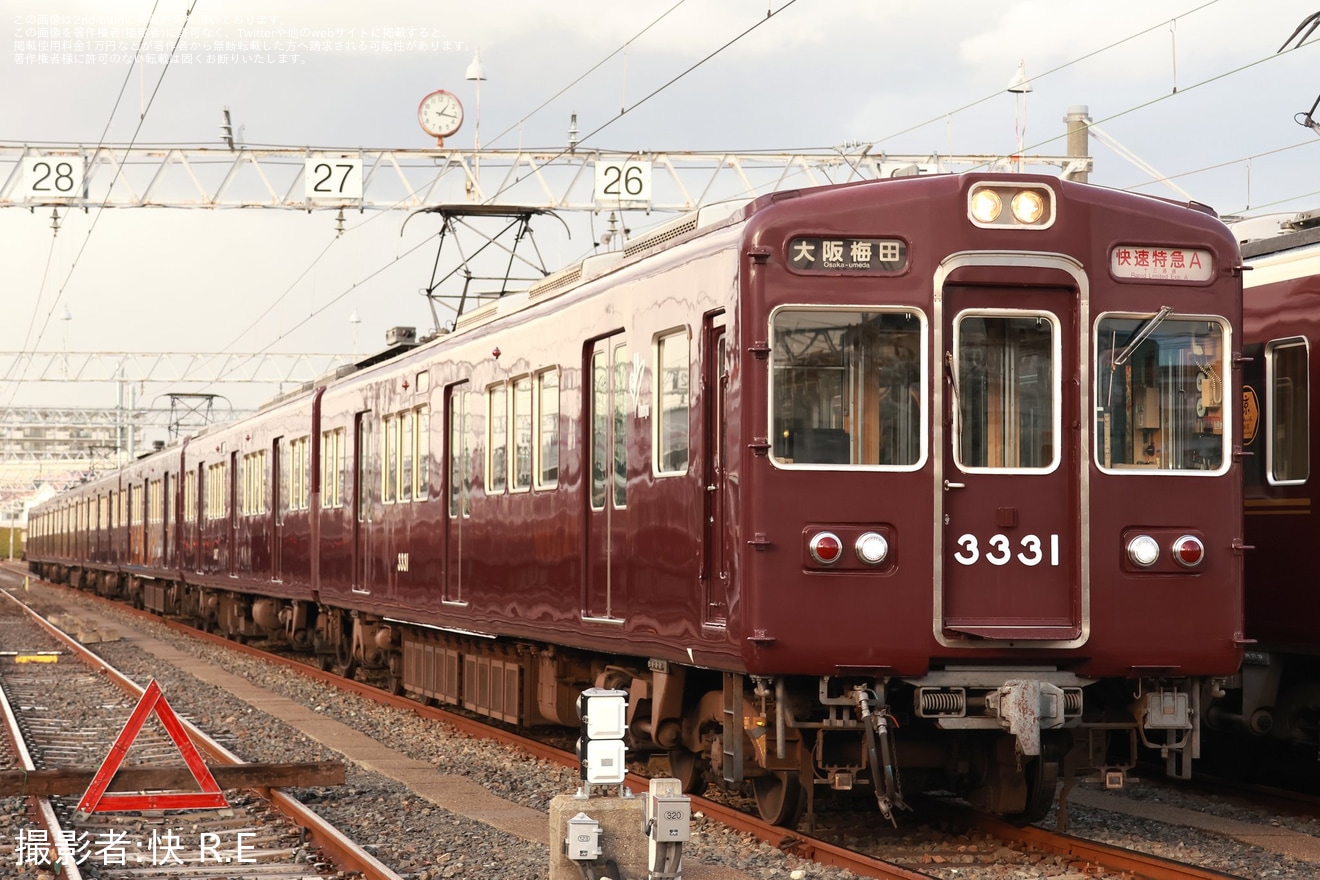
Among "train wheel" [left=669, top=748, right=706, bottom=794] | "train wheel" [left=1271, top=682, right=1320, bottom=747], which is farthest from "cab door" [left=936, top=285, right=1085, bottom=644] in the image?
"train wheel" [left=1271, top=682, right=1320, bottom=747]

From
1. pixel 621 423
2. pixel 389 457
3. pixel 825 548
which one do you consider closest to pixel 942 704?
pixel 825 548

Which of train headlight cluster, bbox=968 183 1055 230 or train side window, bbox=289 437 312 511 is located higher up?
train headlight cluster, bbox=968 183 1055 230

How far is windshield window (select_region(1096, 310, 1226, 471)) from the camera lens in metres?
8.27

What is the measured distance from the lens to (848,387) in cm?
811

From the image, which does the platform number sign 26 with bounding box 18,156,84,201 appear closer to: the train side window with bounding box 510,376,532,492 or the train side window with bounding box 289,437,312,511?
the train side window with bounding box 289,437,312,511

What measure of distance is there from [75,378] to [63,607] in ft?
62.0

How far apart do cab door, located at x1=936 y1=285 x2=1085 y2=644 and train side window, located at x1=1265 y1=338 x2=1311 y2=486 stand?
9.01 ft

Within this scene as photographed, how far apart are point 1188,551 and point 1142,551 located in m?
0.24

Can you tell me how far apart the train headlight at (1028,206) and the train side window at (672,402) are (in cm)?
168

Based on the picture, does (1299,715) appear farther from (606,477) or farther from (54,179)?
(54,179)

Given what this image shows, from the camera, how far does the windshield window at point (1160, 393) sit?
8273mm

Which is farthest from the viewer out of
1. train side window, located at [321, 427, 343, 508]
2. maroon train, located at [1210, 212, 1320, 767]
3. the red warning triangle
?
train side window, located at [321, 427, 343, 508]

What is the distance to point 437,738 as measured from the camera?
13781mm

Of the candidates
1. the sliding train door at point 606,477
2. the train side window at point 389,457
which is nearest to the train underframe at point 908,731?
the sliding train door at point 606,477
